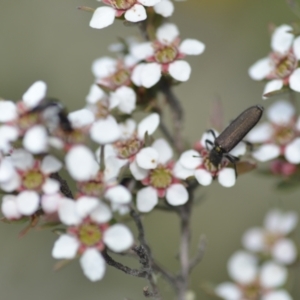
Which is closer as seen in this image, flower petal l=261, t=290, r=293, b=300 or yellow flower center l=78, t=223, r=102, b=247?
yellow flower center l=78, t=223, r=102, b=247

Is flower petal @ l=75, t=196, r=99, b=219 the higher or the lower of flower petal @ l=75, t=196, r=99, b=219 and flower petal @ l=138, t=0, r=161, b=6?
the lower

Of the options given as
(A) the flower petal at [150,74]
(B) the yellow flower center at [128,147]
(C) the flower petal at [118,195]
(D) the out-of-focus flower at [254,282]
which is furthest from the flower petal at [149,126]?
(D) the out-of-focus flower at [254,282]

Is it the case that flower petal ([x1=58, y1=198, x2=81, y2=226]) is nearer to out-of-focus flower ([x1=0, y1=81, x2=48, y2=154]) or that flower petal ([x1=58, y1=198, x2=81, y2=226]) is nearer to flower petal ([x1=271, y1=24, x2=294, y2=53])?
out-of-focus flower ([x1=0, y1=81, x2=48, y2=154])

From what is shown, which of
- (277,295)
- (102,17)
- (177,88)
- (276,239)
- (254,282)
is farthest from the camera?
(177,88)

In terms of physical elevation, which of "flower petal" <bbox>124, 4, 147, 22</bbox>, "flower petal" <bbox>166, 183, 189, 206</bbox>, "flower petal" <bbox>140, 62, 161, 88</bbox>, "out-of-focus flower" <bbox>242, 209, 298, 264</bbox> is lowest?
"out-of-focus flower" <bbox>242, 209, 298, 264</bbox>

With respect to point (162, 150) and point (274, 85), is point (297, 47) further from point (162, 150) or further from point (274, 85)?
point (162, 150)

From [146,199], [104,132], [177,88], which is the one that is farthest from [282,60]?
[177,88]

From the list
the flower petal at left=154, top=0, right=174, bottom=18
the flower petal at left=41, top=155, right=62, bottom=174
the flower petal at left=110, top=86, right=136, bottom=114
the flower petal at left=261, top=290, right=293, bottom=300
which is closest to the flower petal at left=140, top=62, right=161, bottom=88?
the flower petal at left=110, top=86, right=136, bottom=114
